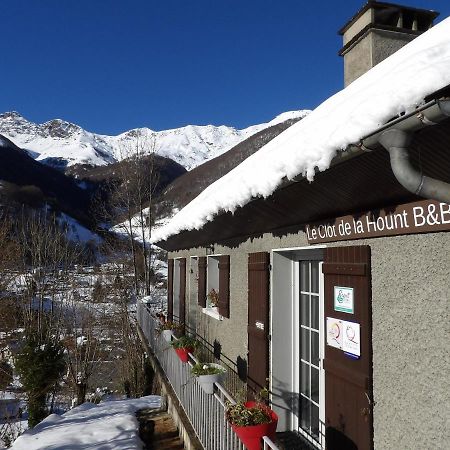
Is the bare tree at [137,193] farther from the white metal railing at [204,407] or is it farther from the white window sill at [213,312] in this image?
the white metal railing at [204,407]

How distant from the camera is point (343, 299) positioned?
11.8 feet

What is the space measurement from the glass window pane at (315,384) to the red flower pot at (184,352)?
2041 mm

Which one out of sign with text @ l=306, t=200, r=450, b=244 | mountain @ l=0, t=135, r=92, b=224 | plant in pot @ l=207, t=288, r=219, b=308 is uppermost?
mountain @ l=0, t=135, r=92, b=224

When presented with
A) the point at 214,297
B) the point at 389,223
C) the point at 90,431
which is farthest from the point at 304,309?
the point at 90,431

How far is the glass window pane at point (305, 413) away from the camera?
4707 millimetres

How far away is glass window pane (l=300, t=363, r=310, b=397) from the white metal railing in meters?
0.89

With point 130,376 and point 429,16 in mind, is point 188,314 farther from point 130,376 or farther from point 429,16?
point 130,376

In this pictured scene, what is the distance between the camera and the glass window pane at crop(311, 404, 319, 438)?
4.52 m

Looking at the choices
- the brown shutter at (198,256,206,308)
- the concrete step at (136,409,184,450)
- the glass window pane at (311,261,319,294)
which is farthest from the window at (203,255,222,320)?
the glass window pane at (311,261,319,294)

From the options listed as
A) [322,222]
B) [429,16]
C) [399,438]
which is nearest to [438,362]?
[399,438]

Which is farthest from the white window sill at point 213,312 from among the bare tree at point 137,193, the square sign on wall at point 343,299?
the bare tree at point 137,193

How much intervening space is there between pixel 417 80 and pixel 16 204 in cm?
7442

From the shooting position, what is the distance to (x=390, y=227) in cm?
302

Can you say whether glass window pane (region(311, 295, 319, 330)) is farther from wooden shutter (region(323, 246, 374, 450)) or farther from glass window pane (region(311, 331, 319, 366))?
wooden shutter (region(323, 246, 374, 450))
